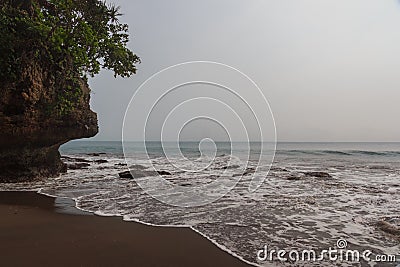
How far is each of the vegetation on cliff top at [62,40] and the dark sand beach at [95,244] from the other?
248 inches

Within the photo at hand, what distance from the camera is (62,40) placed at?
9.82 meters

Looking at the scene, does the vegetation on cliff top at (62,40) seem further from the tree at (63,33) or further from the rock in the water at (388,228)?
the rock in the water at (388,228)

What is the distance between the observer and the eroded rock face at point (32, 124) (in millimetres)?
9516

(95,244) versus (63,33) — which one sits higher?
(63,33)

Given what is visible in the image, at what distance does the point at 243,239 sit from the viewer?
4.48 metres

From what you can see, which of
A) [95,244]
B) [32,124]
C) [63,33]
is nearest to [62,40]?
[63,33]

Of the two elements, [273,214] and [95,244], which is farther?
[273,214]

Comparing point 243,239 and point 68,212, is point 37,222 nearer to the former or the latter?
point 68,212

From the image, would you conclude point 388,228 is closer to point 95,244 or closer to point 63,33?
point 95,244

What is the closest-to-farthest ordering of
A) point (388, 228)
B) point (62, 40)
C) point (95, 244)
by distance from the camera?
point (95, 244), point (388, 228), point (62, 40)

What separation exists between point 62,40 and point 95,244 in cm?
848

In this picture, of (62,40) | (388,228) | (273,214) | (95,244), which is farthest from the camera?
(62,40)

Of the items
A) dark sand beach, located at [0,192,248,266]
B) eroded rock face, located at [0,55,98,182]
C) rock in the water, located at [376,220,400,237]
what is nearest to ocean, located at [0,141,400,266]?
rock in the water, located at [376,220,400,237]

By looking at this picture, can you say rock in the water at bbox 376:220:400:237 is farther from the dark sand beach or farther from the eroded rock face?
the eroded rock face
